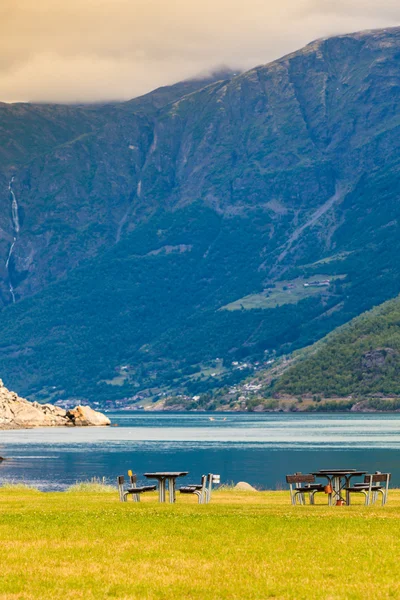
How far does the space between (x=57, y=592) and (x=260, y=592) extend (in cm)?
434

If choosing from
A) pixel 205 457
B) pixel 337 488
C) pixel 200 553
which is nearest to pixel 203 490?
pixel 337 488

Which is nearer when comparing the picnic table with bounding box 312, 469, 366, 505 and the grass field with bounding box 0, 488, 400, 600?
the grass field with bounding box 0, 488, 400, 600

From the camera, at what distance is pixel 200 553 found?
2912cm

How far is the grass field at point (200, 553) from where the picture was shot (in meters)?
24.9

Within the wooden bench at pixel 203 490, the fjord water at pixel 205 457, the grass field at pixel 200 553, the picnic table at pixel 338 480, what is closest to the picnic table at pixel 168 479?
the wooden bench at pixel 203 490

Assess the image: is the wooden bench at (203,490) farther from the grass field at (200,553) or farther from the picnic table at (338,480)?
the picnic table at (338,480)

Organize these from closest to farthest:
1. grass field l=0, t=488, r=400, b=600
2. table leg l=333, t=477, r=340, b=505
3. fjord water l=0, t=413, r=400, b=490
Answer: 1. grass field l=0, t=488, r=400, b=600
2. table leg l=333, t=477, r=340, b=505
3. fjord water l=0, t=413, r=400, b=490

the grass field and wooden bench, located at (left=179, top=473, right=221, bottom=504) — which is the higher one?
the grass field

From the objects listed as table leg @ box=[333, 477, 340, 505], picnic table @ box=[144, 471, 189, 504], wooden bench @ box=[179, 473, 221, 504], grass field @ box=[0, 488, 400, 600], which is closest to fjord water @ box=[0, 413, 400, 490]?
table leg @ box=[333, 477, 340, 505]

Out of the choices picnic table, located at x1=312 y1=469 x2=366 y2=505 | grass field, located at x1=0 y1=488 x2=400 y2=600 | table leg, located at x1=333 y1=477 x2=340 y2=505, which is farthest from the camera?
→ table leg, located at x1=333 y1=477 x2=340 y2=505

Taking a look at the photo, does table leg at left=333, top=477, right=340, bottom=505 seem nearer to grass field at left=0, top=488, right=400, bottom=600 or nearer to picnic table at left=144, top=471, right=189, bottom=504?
grass field at left=0, top=488, right=400, bottom=600

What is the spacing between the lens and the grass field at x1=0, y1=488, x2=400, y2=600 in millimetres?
24859

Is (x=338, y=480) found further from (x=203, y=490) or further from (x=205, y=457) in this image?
(x=205, y=457)

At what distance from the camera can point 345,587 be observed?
24875mm
